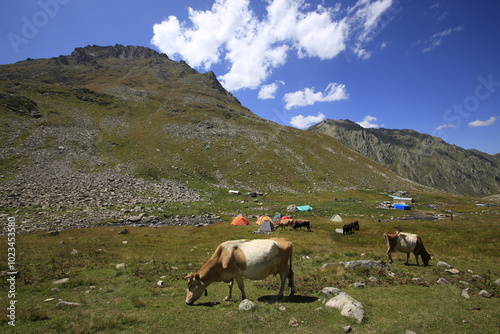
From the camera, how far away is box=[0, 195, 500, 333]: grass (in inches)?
356

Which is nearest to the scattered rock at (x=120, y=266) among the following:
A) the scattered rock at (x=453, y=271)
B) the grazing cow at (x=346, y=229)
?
the scattered rock at (x=453, y=271)

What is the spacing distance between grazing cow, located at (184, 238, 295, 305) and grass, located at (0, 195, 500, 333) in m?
1.00

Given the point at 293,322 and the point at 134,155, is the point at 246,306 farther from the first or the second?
the point at 134,155

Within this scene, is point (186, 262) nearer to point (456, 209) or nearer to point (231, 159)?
point (231, 159)

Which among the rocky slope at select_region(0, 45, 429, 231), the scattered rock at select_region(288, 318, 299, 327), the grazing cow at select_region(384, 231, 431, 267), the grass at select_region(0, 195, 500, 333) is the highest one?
the rocky slope at select_region(0, 45, 429, 231)

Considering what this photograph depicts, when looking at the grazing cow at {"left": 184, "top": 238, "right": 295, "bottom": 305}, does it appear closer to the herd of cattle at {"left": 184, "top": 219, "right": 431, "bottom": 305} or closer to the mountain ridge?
the herd of cattle at {"left": 184, "top": 219, "right": 431, "bottom": 305}

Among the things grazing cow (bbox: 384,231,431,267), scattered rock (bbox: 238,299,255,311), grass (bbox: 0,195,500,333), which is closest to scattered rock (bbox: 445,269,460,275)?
grass (bbox: 0,195,500,333)

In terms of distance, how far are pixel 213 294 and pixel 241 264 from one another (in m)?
3.94

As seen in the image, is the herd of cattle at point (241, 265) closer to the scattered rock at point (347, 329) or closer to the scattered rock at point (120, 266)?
the scattered rock at point (347, 329)

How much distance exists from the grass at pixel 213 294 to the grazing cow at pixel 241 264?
100cm

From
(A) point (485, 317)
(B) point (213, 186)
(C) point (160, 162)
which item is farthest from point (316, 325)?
(C) point (160, 162)

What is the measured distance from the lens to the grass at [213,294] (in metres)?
9.05

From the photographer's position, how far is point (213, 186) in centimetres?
7581

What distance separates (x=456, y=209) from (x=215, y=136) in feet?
310
